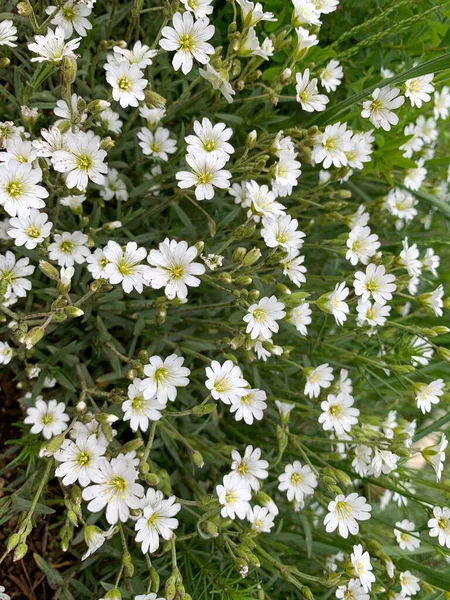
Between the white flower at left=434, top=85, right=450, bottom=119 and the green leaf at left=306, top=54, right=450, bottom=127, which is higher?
the green leaf at left=306, top=54, right=450, bottom=127

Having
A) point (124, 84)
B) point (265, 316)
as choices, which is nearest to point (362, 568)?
point (265, 316)

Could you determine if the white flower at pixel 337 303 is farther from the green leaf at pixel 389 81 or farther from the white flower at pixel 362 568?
the white flower at pixel 362 568

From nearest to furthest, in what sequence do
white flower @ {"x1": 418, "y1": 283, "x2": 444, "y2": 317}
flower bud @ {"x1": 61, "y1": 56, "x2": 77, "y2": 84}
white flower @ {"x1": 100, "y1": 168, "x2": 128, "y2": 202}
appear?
flower bud @ {"x1": 61, "y1": 56, "x2": 77, "y2": 84} → white flower @ {"x1": 418, "y1": 283, "x2": 444, "y2": 317} → white flower @ {"x1": 100, "y1": 168, "x2": 128, "y2": 202}

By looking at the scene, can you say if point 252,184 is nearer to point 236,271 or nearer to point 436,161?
point 236,271

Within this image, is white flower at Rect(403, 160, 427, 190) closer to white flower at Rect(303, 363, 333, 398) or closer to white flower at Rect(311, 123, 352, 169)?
white flower at Rect(311, 123, 352, 169)

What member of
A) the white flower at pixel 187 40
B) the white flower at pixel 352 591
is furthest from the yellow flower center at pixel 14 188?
the white flower at pixel 352 591

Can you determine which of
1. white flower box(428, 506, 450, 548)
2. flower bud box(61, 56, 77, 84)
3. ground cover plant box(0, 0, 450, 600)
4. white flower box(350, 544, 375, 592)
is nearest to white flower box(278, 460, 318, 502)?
ground cover plant box(0, 0, 450, 600)

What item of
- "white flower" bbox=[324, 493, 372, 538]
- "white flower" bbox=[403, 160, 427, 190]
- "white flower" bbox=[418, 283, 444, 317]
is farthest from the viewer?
"white flower" bbox=[403, 160, 427, 190]

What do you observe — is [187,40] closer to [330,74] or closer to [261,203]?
[261,203]
